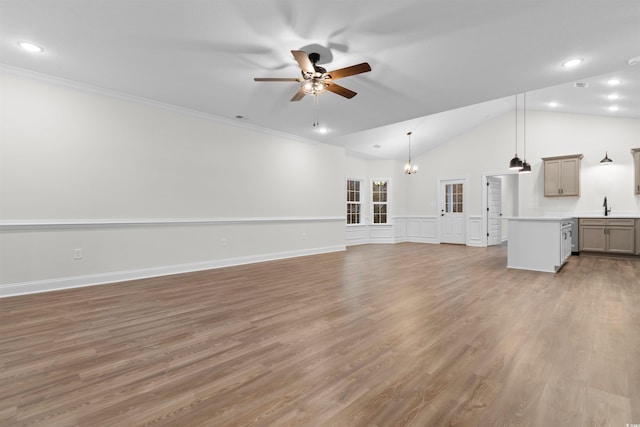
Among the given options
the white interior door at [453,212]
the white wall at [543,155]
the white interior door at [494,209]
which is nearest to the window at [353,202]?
the white wall at [543,155]

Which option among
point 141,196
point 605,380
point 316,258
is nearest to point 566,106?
point 316,258

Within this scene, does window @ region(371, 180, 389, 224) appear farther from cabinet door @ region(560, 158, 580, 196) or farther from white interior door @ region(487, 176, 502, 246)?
cabinet door @ region(560, 158, 580, 196)

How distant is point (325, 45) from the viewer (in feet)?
10.4

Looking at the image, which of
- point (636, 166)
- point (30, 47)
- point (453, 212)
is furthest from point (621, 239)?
point (30, 47)

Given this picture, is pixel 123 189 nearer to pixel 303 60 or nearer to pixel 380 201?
pixel 303 60

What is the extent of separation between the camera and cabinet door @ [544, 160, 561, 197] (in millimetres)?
7512

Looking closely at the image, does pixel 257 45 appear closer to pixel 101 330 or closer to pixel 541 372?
pixel 101 330

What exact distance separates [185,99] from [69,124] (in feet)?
5.16

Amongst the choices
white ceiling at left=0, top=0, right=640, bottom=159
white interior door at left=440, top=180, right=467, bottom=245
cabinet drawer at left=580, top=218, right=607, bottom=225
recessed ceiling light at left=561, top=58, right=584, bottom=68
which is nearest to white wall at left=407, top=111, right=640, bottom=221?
white interior door at left=440, top=180, right=467, bottom=245

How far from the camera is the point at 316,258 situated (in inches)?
262

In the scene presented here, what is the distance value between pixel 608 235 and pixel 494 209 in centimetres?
283

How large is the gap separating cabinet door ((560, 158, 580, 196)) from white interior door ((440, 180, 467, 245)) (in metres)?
2.45

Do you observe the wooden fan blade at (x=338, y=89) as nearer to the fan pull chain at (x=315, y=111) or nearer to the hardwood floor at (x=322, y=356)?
the fan pull chain at (x=315, y=111)

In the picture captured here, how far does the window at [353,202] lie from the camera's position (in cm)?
940
